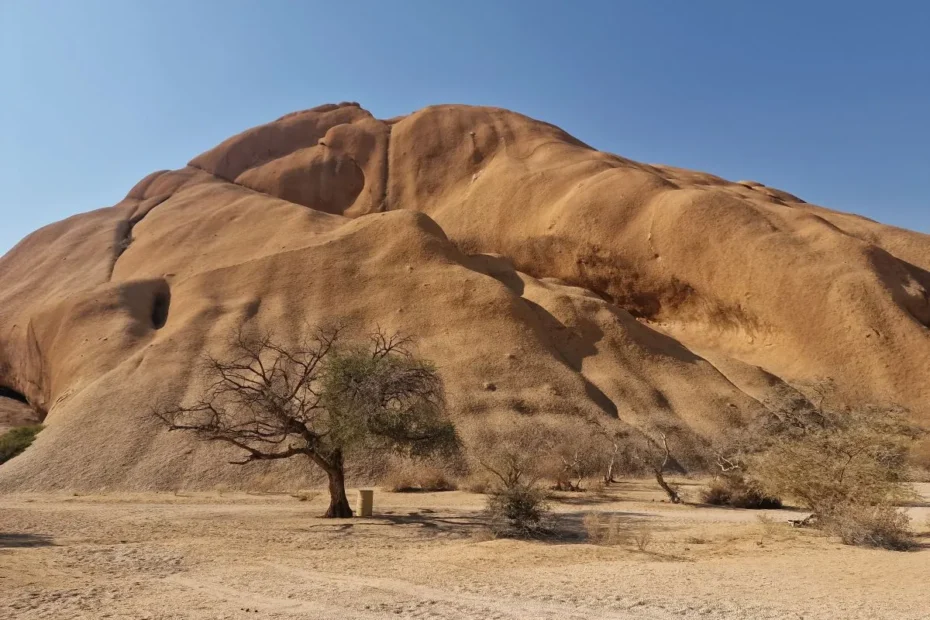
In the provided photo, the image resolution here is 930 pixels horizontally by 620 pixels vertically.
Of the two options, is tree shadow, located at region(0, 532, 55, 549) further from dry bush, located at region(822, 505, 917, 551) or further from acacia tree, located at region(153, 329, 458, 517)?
dry bush, located at region(822, 505, 917, 551)

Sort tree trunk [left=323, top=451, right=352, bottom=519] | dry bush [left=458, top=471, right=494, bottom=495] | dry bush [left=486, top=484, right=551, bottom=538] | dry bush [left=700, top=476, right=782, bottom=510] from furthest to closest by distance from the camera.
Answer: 1. dry bush [left=458, top=471, right=494, bottom=495]
2. dry bush [left=700, top=476, right=782, bottom=510]
3. tree trunk [left=323, top=451, right=352, bottom=519]
4. dry bush [left=486, top=484, right=551, bottom=538]

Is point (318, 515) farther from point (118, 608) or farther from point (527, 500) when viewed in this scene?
point (118, 608)

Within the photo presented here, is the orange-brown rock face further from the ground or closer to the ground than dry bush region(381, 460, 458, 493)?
further from the ground

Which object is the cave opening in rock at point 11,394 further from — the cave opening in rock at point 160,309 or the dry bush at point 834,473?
the dry bush at point 834,473

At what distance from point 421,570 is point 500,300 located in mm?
26963

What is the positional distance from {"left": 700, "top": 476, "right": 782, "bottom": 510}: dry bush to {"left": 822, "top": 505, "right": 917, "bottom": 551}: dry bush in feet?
27.8

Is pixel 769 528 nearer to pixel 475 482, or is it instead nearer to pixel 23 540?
pixel 475 482

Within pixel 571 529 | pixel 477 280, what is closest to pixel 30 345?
pixel 477 280

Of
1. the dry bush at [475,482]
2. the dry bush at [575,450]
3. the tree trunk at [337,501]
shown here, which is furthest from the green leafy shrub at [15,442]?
the dry bush at [575,450]

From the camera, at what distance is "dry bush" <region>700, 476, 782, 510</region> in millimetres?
21844

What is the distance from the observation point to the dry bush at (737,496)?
21.8 m

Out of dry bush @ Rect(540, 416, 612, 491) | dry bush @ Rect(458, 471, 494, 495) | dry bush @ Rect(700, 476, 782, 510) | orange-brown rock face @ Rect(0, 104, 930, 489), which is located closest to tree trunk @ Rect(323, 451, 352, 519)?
dry bush @ Rect(458, 471, 494, 495)

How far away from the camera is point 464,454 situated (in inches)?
1120

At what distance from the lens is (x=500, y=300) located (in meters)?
37.7
